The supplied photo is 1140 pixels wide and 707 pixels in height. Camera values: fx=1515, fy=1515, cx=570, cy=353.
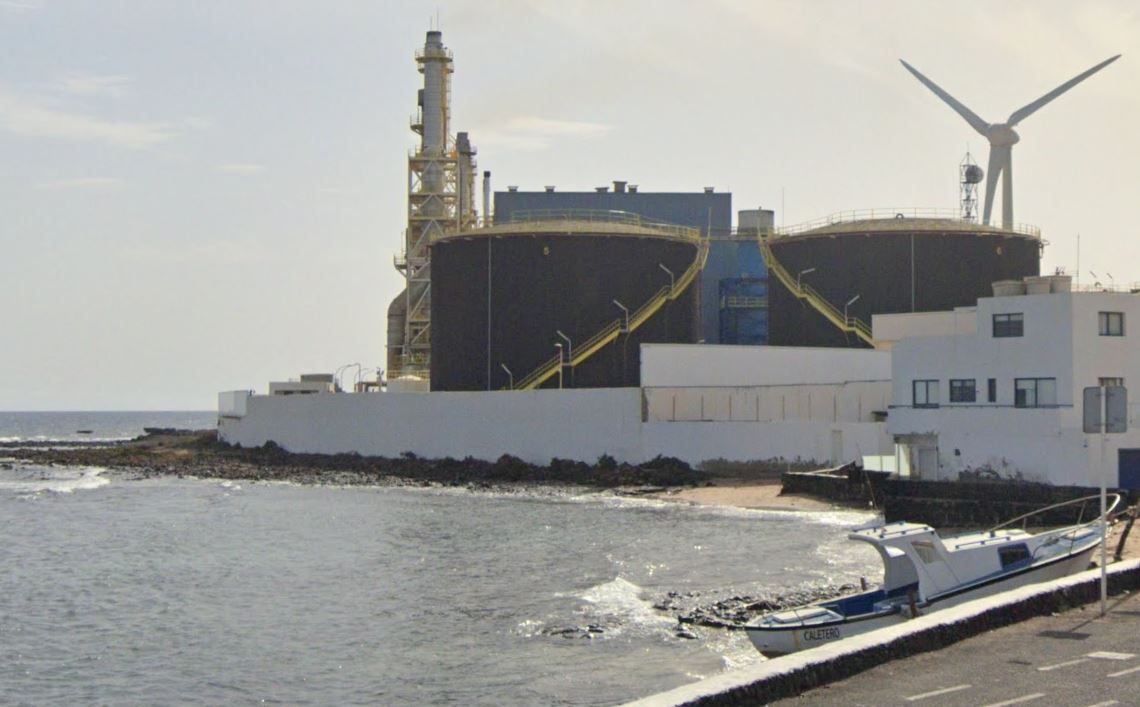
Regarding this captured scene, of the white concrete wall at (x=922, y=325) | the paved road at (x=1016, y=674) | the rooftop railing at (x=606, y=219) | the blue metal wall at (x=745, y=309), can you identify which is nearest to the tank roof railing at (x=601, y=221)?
the rooftop railing at (x=606, y=219)

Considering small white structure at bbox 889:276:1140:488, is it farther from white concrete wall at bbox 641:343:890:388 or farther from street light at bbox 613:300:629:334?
street light at bbox 613:300:629:334

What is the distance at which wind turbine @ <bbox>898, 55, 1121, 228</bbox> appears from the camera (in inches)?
3135

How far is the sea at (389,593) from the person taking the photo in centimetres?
2434

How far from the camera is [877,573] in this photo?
34.4 meters

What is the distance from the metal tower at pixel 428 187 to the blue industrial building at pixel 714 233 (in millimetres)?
4088

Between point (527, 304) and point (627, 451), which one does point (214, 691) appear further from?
point (527, 304)

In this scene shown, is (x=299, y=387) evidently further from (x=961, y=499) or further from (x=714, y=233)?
(x=961, y=499)

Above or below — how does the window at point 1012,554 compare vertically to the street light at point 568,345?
below

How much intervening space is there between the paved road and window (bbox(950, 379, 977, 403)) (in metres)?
31.6

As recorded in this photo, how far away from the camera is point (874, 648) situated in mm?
14750

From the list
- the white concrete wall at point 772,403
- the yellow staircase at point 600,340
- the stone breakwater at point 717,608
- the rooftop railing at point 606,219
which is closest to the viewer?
the stone breakwater at point 717,608

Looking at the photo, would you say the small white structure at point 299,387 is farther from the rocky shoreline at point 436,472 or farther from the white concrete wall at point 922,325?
the white concrete wall at point 922,325

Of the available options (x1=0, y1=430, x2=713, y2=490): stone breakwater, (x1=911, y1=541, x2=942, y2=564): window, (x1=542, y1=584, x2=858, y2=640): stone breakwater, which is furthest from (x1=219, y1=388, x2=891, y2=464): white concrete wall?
(x1=911, y1=541, x2=942, y2=564): window

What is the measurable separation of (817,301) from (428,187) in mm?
28703
